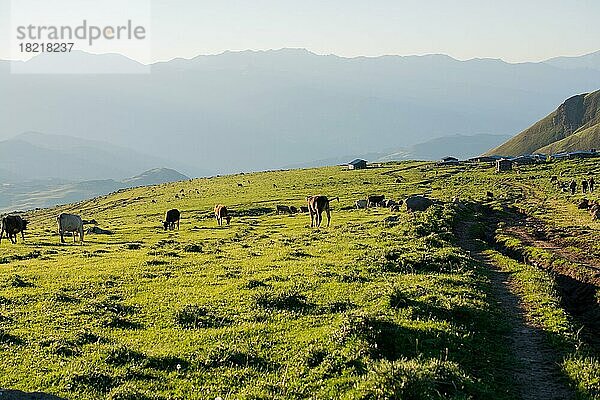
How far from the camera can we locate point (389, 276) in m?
22.1

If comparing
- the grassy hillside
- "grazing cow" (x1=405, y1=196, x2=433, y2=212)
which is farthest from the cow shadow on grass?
"grazing cow" (x1=405, y1=196, x2=433, y2=212)

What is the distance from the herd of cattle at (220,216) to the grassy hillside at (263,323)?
8.47 metres

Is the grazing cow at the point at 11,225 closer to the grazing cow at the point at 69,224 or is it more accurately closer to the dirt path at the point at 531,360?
the grazing cow at the point at 69,224

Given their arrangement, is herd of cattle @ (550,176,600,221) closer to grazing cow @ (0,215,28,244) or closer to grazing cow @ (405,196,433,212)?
grazing cow @ (405,196,433,212)

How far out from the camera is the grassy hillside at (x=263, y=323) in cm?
1169

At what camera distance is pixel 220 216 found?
53719 millimetres

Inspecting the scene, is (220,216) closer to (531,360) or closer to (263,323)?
(263,323)

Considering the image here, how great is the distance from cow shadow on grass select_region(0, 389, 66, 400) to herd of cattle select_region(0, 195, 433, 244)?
30505mm

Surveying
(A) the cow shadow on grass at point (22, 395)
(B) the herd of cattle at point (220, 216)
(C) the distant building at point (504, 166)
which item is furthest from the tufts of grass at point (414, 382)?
(C) the distant building at point (504, 166)

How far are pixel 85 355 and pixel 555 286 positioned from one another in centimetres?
1804

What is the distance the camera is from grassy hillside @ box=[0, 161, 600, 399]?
11.7 metres

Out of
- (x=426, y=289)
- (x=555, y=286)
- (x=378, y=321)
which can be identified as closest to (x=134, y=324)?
(x=378, y=321)

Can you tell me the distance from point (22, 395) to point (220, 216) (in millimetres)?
43789

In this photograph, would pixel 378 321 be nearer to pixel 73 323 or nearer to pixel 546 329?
pixel 546 329
